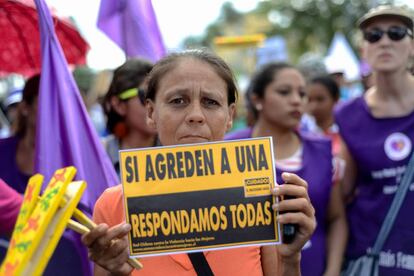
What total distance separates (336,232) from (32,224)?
2.72 metres

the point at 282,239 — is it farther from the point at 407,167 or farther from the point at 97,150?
the point at 407,167

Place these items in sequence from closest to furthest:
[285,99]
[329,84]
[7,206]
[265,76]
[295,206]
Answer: [295,206], [7,206], [285,99], [265,76], [329,84]

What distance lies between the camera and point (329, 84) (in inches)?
236

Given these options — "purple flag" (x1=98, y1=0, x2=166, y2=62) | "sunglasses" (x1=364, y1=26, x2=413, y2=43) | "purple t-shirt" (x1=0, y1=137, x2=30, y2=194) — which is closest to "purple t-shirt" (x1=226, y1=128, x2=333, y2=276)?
"sunglasses" (x1=364, y1=26, x2=413, y2=43)

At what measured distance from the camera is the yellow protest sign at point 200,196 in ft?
5.81

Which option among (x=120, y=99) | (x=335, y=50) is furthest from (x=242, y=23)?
(x=120, y=99)

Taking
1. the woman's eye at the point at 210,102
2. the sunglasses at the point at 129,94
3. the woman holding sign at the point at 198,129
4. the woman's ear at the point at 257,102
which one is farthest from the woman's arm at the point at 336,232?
the woman's eye at the point at 210,102

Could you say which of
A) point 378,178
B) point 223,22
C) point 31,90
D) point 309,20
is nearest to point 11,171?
point 31,90

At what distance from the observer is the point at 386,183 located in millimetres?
3514

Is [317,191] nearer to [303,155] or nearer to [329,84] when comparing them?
[303,155]

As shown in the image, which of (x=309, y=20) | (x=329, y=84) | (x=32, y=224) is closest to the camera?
(x=32, y=224)

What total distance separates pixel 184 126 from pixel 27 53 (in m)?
2.08

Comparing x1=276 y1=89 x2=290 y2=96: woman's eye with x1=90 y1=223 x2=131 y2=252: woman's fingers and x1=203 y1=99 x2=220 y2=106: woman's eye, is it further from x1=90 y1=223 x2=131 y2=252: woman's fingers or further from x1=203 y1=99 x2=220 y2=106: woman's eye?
x1=90 y1=223 x2=131 y2=252: woman's fingers

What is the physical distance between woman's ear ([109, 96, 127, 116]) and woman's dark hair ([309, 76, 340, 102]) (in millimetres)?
2755
